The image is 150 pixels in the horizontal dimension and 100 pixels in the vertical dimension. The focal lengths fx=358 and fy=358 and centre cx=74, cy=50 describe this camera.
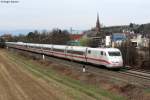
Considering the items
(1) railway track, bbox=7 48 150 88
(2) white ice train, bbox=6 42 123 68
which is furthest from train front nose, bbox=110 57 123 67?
(1) railway track, bbox=7 48 150 88

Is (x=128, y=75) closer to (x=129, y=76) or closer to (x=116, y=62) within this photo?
(x=129, y=76)

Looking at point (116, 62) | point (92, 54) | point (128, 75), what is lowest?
point (128, 75)

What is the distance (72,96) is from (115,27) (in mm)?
181270

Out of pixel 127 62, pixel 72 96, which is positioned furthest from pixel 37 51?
pixel 72 96

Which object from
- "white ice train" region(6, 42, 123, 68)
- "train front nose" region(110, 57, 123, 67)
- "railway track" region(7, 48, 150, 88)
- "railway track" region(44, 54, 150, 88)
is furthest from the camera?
"white ice train" region(6, 42, 123, 68)

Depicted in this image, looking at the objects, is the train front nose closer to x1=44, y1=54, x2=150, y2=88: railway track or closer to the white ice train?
the white ice train

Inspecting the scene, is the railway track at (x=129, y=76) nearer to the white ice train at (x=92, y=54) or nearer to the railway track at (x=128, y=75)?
the railway track at (x=128, y=75)

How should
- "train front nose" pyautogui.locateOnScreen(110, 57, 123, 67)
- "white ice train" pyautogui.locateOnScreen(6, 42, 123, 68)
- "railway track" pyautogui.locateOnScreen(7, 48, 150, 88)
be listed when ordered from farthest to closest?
"white ice train" pyautogui.locateOnScreen(6, 42, 123, 68)
"train front nose" pyautogui.locateOnScreen(110, 57, 123, 67)
"railway track" pyautogui.locateOnScreen(7, 48, 150, 88)

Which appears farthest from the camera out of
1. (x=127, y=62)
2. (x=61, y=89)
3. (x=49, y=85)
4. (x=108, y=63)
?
(x=127, y=62)

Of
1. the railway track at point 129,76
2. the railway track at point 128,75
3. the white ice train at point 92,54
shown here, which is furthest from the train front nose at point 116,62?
the railway track at point 129,76

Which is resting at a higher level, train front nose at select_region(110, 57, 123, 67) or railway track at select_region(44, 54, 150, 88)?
train front nose at select_region(110, 57, 123, 67)

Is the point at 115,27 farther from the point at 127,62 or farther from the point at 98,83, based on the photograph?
the point at 98,83

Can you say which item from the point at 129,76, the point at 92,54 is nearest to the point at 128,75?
the point at 129,76

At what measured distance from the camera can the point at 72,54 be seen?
52625 mm
